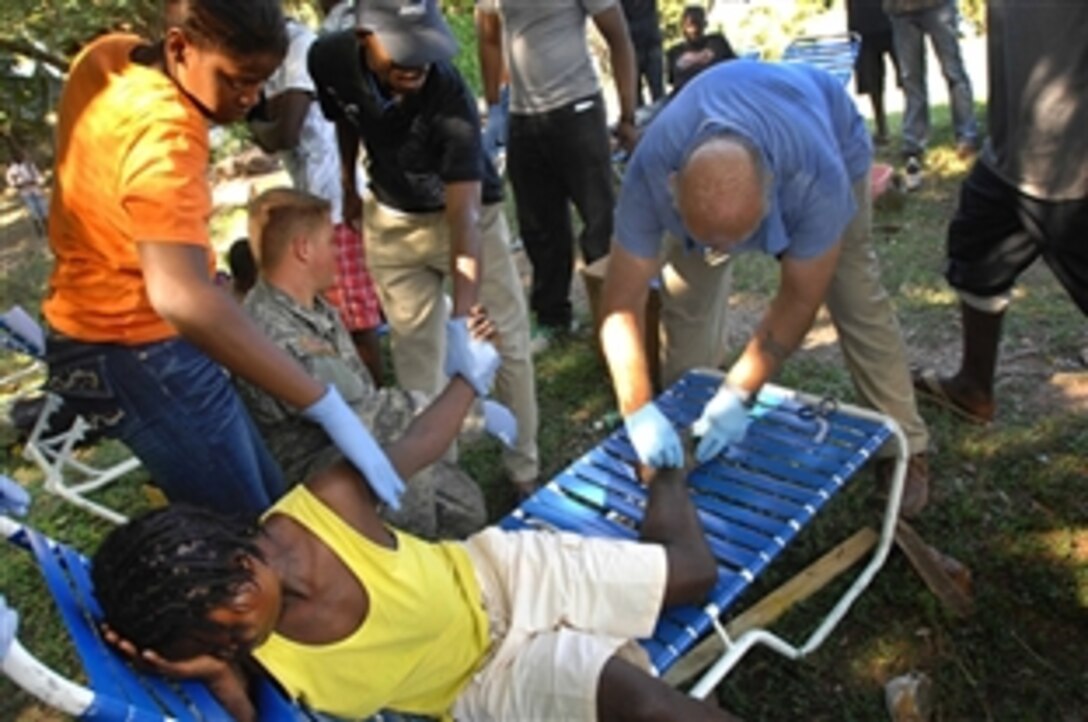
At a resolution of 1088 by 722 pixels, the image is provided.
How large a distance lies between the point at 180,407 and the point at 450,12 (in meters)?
10.9

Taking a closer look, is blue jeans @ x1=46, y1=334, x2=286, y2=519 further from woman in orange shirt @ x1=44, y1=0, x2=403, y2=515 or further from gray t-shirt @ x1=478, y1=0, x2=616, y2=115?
gray t-shirt @ x1=478, y1=0, x2=616, y2=115

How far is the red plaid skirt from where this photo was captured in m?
3.95

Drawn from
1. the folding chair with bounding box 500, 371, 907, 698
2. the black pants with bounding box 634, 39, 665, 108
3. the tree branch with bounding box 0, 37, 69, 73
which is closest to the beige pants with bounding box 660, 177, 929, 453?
the folding chair with bounding box 500, 371, 907, 698

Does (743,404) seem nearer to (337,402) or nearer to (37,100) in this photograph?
(337,402)

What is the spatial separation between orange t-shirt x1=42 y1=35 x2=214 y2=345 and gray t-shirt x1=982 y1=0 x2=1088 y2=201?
2110 millimetres

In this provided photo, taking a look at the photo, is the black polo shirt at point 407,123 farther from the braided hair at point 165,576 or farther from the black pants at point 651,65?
the black pants at point 651,65

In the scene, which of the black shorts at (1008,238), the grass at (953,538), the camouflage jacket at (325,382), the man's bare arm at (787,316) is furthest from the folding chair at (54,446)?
the black shorts at (1008,238)

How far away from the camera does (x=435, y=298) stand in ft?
9.73

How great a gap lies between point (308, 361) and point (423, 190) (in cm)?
73

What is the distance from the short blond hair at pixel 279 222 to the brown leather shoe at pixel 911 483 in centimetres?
178

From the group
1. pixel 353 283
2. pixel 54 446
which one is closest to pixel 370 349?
pixel 353 283

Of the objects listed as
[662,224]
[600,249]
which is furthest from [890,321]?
[600,249]

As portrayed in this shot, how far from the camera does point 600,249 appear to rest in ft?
12.7

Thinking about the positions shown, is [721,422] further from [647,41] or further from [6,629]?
[647,41]
